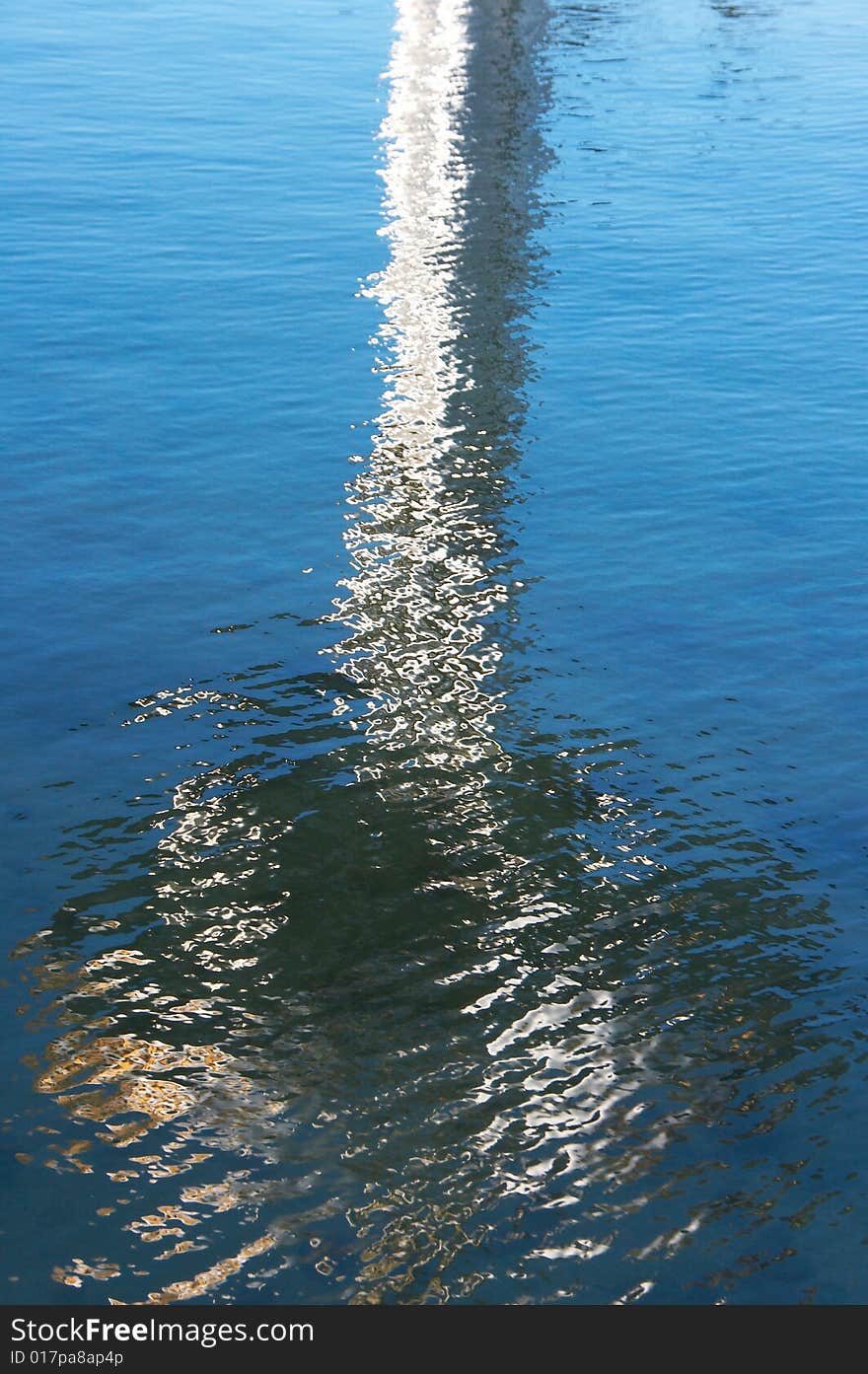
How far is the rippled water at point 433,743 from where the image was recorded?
1348 centimetres

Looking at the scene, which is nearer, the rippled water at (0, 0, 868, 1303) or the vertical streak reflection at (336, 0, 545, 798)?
the rippled water at (0, 0, 868, 1303)

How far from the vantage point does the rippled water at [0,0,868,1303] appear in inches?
531

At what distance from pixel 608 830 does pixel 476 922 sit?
2.52 m

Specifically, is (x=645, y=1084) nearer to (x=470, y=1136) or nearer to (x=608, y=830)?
(x=470, y=1136)

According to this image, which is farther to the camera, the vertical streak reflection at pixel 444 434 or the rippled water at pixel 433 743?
the vertical streak reflection at pixel 444 434

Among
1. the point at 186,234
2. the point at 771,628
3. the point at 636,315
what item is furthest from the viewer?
the point at 186,234

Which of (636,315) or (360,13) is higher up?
(360,13)

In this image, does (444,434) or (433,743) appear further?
(444,434)

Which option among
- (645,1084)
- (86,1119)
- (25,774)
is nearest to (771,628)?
(645,1084)

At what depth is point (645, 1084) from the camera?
1475cm

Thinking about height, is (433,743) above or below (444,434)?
below

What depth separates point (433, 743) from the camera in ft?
65.5

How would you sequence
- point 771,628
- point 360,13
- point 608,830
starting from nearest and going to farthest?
1. point 608,830
2. point 771,628
3. point 360,13

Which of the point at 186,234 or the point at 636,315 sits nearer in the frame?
the point at 636,315
